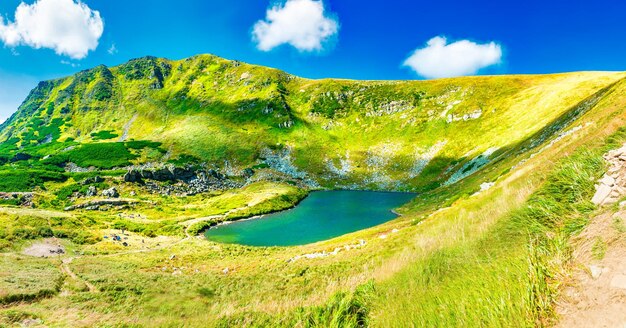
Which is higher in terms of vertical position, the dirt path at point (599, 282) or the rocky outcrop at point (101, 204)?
the rocky outcrop at point (101, 204)

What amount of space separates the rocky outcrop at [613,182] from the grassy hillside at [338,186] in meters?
0.30

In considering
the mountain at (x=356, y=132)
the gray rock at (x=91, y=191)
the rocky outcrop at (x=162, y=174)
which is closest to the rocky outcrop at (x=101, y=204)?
the gray rock at (x=91, y=191)

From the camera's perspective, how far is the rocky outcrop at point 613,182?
645 cm

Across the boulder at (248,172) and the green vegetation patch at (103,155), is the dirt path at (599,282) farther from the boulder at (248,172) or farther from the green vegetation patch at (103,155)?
the green vegetation patch at (103,155)

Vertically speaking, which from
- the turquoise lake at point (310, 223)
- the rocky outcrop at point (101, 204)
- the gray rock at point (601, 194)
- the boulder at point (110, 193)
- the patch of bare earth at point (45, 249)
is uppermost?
the boulder at point (110, 193)

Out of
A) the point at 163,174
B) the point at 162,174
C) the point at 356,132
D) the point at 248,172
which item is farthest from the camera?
the point at 356,132

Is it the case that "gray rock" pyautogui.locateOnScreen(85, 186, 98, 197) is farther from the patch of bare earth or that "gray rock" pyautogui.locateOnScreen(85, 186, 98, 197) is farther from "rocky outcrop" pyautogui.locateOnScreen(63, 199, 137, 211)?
the patch of bare earth

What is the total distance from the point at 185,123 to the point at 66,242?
145222 mm

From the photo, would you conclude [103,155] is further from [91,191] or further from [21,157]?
[91,191]

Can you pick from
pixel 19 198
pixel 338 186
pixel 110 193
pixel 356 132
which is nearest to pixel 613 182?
pixel 110 193

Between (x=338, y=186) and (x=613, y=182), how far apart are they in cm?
12133

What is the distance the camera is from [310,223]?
241 ft

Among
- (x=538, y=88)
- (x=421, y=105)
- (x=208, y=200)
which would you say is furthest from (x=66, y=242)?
(x=538, y=88)

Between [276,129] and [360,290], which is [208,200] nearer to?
[276,129]
